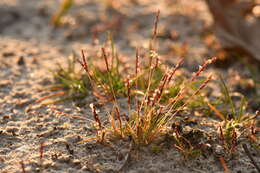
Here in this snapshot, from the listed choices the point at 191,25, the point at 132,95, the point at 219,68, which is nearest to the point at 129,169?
the point at 132,95

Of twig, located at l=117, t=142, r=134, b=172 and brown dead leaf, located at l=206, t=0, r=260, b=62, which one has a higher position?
brown dead leaf, located at l=206, t=0, r=260, b=62

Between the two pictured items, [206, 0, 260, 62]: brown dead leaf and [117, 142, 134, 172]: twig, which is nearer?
[117, 142, 134, 172]: twig

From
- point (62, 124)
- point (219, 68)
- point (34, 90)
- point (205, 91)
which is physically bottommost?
point (62, 124)

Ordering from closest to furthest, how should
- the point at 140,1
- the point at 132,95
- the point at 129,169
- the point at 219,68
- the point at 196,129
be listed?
the point at 129,169 < the point at 196,129 < the point at 132,95 < the point at 219,68 < the point at 140,1

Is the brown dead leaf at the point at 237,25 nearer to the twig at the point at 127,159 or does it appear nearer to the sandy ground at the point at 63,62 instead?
the sandy ground at the point at 63,62

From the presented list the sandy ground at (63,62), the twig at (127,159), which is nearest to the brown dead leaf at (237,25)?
the sandy ground at (63,62)

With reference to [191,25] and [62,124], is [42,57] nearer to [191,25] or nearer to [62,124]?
[62,124]

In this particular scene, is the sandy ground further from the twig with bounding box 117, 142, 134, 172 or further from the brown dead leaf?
the brown dead leaf

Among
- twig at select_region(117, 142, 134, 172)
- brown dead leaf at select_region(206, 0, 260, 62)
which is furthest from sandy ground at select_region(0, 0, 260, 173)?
brown dead leaf at select_region(206, 0, 260, 62)

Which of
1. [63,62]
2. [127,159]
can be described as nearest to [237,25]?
[63,62]
